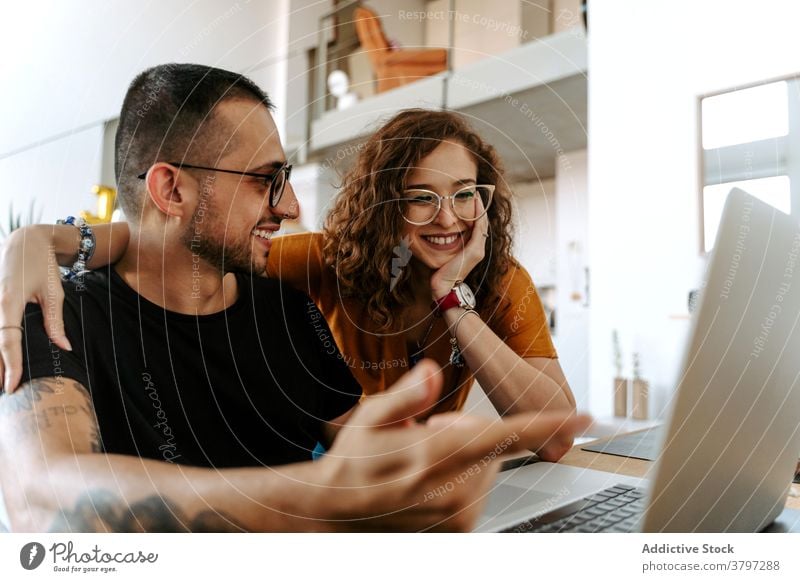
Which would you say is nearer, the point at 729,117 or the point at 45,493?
the point at 45,493

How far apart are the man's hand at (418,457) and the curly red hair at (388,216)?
0.26ft

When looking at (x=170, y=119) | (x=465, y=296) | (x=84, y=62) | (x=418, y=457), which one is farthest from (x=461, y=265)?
(x=84, y=62)

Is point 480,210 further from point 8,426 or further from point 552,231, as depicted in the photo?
point 8,426

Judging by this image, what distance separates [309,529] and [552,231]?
336 mm

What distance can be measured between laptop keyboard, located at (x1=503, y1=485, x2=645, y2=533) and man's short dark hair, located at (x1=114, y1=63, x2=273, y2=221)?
0.40m

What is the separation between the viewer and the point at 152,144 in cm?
48

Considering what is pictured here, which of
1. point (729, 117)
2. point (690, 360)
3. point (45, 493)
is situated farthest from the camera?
point (729, 117)

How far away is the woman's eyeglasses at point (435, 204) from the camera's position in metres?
0.48

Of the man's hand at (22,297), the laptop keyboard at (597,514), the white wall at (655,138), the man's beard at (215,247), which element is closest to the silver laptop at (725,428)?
the laptop keyboard at (597,514)

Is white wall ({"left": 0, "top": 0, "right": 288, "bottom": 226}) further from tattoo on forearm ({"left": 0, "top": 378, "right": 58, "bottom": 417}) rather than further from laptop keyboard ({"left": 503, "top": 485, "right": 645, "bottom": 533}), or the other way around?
laptop keyboard ({"left": 503, "top": 485, "right": 645, "bottom": 533})

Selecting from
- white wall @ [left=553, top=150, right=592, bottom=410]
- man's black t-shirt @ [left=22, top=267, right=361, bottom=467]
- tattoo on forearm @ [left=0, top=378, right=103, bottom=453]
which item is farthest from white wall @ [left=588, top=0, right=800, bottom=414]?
tattoo on forearm @ [left=0, top=378, right=103, bottom=453]

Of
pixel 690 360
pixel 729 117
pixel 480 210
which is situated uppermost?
pixel 729 117

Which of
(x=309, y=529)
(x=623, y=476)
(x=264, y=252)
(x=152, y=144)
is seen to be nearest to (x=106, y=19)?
(x=152, y=144)

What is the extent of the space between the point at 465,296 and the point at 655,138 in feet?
0.98
